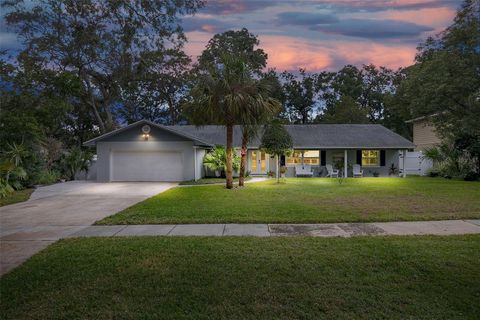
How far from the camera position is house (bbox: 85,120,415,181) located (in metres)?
19.0

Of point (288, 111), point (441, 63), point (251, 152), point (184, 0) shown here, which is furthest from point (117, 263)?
point (288, 111)

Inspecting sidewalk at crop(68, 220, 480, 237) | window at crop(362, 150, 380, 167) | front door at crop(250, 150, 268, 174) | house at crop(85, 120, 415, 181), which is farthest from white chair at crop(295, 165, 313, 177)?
sidewalk at crop(68, 220, 480, 237)

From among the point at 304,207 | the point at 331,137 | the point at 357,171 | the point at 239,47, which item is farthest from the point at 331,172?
the point at 239,47

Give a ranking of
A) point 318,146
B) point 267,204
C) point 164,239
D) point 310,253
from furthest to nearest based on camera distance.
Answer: point 318,146 → point 267,204 → point 164,239 → point 310,253

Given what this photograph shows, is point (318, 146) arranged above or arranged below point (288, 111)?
below

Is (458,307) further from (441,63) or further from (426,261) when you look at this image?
(441,63)

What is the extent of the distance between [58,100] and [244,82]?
14.6 meters

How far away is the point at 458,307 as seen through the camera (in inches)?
139

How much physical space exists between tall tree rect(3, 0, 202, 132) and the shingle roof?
22.9 ft

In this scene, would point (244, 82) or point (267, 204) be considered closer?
point (267, 204)

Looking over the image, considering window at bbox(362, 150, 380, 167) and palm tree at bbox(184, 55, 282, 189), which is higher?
palm tree at bbox(184, 55, 282, 189)

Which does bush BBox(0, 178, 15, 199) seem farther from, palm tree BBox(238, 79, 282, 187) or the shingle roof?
the shingle roof

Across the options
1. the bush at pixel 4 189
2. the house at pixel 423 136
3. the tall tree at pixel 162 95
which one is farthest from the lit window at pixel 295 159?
the bush at pixel 4 189

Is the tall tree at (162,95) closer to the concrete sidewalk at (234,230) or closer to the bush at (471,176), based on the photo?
the bush at (471,176)
